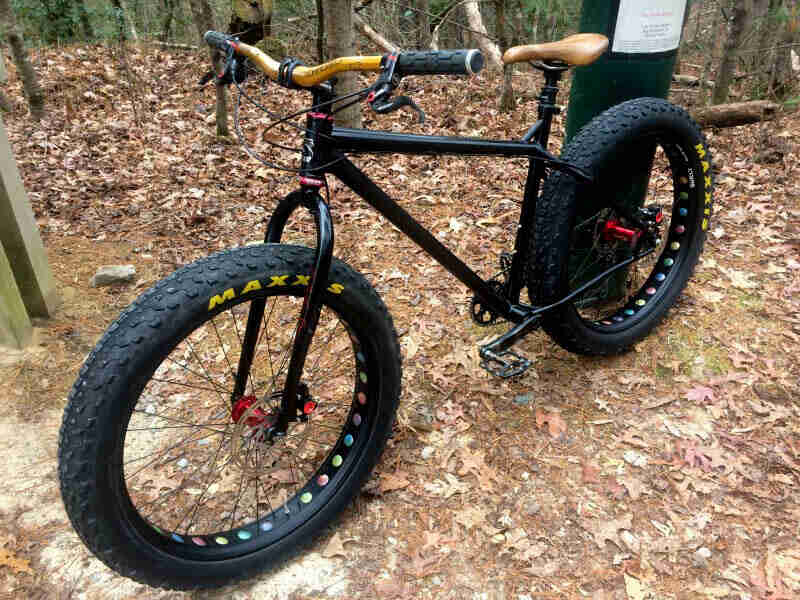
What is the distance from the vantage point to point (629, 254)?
3164mm

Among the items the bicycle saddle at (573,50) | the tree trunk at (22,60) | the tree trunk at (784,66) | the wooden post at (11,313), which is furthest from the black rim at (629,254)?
the tree trunk at (22,60)

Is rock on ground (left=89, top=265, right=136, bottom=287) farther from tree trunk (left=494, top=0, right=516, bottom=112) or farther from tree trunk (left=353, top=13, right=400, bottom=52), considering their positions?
tree trunk (left=353, top=13, right=400, bottom=52)

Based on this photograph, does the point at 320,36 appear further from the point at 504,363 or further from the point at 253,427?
the point at 253,427

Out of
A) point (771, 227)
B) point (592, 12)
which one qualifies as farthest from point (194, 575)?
point (771, 227)

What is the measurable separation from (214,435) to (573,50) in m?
2.46

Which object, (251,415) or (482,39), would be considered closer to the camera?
(251,415)

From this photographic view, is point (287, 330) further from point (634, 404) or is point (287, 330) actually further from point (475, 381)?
point (634, 404)

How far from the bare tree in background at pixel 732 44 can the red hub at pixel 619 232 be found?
437 cm

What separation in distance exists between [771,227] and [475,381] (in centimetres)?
275

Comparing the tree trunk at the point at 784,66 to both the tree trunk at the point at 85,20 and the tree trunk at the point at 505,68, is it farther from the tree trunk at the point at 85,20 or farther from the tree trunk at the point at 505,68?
the tree trunk at the point at 85,20

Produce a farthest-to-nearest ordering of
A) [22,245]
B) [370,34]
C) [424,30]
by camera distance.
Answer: [424,30] < [370,34] < [22,245]

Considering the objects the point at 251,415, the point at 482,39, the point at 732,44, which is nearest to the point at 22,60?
the point at 251,415

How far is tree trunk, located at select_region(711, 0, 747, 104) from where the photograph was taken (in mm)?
5973

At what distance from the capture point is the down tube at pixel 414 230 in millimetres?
2086
